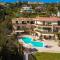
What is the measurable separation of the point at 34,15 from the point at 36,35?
22 cm

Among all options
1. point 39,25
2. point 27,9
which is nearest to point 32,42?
point 39,25

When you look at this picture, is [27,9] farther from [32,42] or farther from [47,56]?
[47,56]

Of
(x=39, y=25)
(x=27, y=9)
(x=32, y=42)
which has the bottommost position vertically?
(x=32, y=42)

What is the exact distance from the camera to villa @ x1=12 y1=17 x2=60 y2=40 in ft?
9.14

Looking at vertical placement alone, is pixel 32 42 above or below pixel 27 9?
below

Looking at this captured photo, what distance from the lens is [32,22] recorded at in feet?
9.18

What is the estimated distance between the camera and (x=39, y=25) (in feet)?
9.14

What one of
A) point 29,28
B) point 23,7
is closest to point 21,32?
point 29,28

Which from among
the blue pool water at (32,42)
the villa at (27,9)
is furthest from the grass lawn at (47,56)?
the villa at (27,9)

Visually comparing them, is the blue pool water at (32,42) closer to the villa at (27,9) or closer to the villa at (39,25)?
the villa at (39,25)

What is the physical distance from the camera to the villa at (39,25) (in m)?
2.79

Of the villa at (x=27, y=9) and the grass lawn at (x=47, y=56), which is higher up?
the villa at (x=27, y=9)

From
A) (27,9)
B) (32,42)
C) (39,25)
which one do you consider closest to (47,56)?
(32,42)

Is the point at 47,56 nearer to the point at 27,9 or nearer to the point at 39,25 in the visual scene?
the point at 39,25
